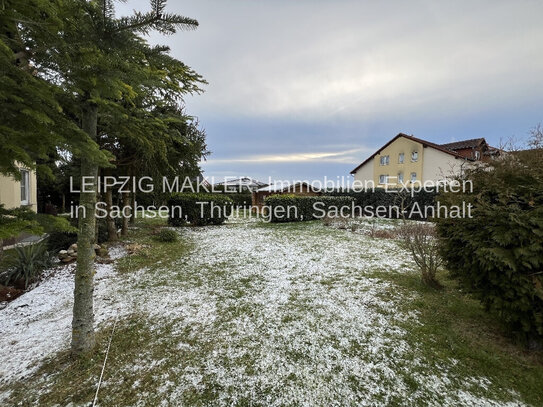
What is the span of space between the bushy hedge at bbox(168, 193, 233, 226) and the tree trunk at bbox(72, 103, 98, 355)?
31.5 ft

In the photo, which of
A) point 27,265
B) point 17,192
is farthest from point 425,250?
point 17,192

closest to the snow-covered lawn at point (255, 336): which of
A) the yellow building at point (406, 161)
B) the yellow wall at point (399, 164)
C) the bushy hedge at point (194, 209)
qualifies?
the bushy hedge at point (194, 209)

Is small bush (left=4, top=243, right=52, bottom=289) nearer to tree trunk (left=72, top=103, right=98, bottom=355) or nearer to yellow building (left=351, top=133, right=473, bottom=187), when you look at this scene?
tree trunk (left=72, top=103, right=98, bottom=355)

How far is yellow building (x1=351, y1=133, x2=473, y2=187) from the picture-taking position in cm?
2370

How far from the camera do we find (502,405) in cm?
219

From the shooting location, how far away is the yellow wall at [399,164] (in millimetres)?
25359

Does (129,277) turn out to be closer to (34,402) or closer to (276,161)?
(34,402)

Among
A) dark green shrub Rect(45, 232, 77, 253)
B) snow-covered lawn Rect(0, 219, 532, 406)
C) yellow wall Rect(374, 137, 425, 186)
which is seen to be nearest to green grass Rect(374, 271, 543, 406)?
snow-covered lawn Rect(0, 219, 532, 406)

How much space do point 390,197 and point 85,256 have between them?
1742 cm

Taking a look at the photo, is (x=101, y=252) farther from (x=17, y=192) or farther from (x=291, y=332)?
(x=291, y=332)

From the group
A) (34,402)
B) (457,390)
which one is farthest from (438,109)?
(34,402)

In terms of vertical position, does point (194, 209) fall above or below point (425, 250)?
above

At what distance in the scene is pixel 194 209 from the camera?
1240cm

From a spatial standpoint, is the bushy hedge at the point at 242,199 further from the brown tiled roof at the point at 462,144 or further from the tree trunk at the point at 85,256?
the brown tiled roof at the point at 462,144
